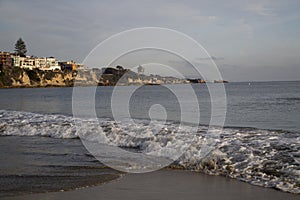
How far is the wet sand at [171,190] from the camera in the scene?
19.8 feet

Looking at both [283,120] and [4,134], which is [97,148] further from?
[283,120]

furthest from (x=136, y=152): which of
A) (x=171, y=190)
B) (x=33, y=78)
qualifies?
(x=33, y=78)

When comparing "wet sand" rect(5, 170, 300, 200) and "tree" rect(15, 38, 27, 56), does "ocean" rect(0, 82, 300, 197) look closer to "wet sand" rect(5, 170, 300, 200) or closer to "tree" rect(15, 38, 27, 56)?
"wet sand" rect(5, 170, 300, 200)

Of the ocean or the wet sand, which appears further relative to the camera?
the ocean

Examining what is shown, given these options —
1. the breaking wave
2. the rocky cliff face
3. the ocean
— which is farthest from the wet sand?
the rocky cliff face

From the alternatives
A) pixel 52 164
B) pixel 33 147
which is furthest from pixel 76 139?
pixel 52 164

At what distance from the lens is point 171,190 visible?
6.48 metres

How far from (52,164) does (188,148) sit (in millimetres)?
4103

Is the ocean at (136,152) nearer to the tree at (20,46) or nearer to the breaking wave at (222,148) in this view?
the breaking wave at (222,148)

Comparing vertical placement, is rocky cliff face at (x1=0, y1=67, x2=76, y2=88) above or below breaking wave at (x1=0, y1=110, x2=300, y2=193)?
above

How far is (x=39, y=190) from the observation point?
642 centimetres

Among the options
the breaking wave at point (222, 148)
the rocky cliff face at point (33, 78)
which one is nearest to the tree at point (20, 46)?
the rocky cliff face at point (33, 78)

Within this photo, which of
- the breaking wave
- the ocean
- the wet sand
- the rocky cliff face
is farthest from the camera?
the rocky cliff face

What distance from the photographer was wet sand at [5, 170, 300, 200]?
6.04 meters
